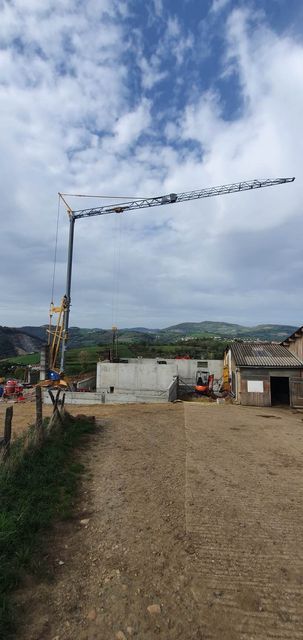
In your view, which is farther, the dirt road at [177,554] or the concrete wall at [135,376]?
the concrete wall at [135,376]

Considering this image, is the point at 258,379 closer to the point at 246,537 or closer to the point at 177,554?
the point at 246,537

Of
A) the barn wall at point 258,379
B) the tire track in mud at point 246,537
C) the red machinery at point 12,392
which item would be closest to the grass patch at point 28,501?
the tire track in mud at point 246,537

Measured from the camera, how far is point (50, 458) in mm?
9055

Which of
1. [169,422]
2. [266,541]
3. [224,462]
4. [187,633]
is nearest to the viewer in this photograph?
[187,633]

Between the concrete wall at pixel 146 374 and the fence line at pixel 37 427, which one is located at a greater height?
the concrete wall at pixel 146 374

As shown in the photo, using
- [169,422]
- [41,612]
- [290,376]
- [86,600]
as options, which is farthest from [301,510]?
[290,376]

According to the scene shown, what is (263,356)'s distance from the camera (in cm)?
2500

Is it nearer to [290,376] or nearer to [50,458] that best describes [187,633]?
[50,458]

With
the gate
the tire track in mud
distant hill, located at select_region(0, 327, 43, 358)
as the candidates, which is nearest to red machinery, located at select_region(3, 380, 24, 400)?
the gate

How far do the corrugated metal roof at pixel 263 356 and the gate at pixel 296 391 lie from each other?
103 cm

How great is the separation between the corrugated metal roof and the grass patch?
16.5 metres

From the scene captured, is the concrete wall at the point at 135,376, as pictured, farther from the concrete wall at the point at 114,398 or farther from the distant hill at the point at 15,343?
the distant hill at the point at 15,343

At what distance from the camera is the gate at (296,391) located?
22859 mm

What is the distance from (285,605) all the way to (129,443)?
824 cm
